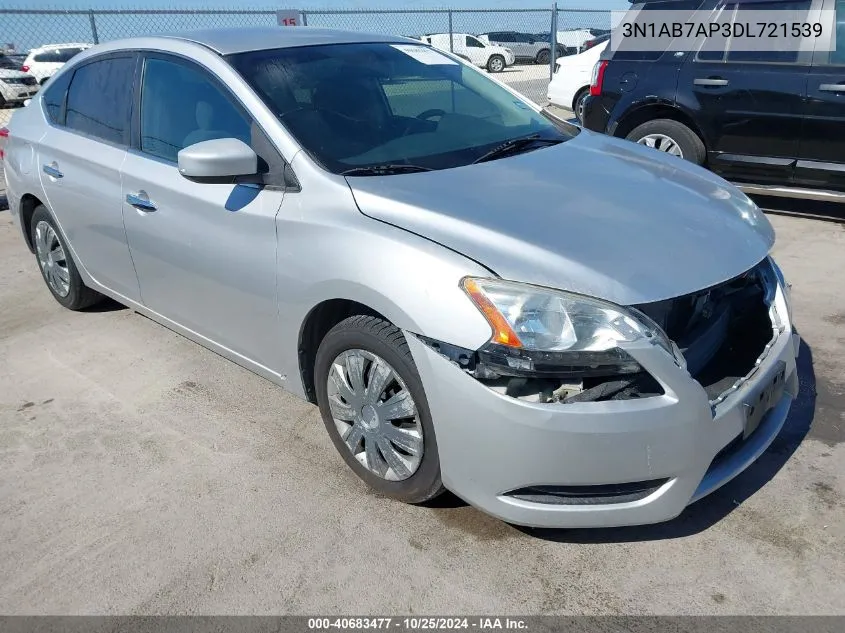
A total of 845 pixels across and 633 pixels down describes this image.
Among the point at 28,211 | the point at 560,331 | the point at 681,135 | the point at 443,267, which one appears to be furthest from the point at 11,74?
the point at 560,331

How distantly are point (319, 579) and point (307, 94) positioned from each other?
6.37 ft

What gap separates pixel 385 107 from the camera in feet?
11.1

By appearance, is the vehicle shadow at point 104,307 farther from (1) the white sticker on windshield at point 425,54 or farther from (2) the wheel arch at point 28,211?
(1) the white sticker on windshield at point 425,54

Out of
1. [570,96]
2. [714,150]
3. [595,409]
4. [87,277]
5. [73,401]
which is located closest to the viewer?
[595,409]

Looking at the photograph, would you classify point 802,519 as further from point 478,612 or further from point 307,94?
point 307,94

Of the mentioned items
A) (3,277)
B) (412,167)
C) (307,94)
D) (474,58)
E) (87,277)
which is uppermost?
(307,94)

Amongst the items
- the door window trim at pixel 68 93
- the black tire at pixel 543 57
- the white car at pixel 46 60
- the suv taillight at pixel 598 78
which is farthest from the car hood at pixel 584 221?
the black tire at pixel 543 57

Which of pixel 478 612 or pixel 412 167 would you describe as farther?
pixel 412 167

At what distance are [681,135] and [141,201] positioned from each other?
185 inches

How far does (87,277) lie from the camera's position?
443 cm

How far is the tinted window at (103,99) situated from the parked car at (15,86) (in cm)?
2050

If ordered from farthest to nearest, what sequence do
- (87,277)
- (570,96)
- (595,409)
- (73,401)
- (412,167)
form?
(570,96) → (87,277) → (73,401) → (412,167) → (595,409)

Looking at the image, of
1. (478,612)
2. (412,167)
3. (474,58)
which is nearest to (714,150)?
(412,167)

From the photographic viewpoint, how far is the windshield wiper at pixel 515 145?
313cm
